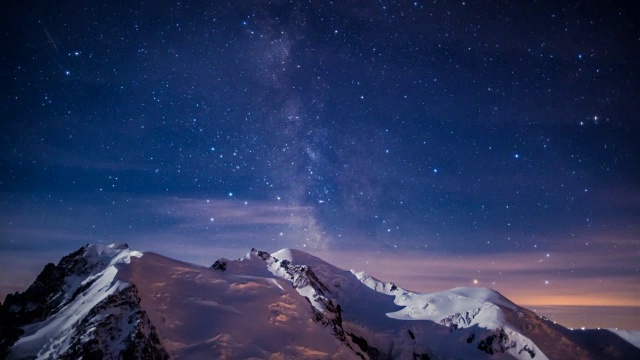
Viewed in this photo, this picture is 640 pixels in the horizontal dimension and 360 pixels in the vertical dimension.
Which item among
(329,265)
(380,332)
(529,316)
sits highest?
(329,265)

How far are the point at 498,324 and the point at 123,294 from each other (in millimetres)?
87098

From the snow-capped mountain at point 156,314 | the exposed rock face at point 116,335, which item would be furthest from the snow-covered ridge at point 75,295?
the exposed rock face at point 116,335

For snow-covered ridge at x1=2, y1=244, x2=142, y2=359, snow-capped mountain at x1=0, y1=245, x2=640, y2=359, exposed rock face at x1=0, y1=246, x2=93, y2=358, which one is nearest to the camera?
snow-capped mountain at x1=0, y1=245, x2=640, y2=359

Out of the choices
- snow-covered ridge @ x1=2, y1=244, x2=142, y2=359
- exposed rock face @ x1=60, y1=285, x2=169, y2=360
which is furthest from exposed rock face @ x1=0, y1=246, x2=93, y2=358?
exposed rock face @ x1=60, y1=285, x2=169, y2=360

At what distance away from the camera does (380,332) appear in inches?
3290

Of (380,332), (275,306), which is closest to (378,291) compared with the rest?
(380,332)

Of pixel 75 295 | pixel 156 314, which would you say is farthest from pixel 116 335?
pixel 75 295

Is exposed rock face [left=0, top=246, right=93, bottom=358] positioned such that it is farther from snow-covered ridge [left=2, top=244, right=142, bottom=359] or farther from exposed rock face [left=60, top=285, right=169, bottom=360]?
exposed rock face [left=60, top=285, right=169, bottom=360]

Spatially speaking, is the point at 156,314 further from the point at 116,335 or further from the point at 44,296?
the point at 44,296

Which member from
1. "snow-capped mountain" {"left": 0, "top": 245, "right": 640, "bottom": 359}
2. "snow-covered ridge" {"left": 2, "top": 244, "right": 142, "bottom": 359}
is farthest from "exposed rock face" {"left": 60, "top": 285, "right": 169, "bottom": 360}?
"snow-covered ridge" {"left": 2, "top": 244, "right": 142, "bottom": 359}

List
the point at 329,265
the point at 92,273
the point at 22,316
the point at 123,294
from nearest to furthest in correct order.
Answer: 1. the point at 123,294
2. the point at 22,316
3. the point at 92,273
4. the point at 329,265

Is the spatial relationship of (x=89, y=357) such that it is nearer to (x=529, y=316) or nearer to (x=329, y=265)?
(x=329, y=265)

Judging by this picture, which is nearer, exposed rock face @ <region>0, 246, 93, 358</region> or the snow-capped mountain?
the snow-capped mountain

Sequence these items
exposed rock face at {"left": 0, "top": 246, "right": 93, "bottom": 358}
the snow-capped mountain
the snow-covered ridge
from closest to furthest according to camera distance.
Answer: the snow-capped mountain < the snow-covered ridge < exposed rock face at {"left": 0, "top": 246, "right": 93, "bottom": 358}
